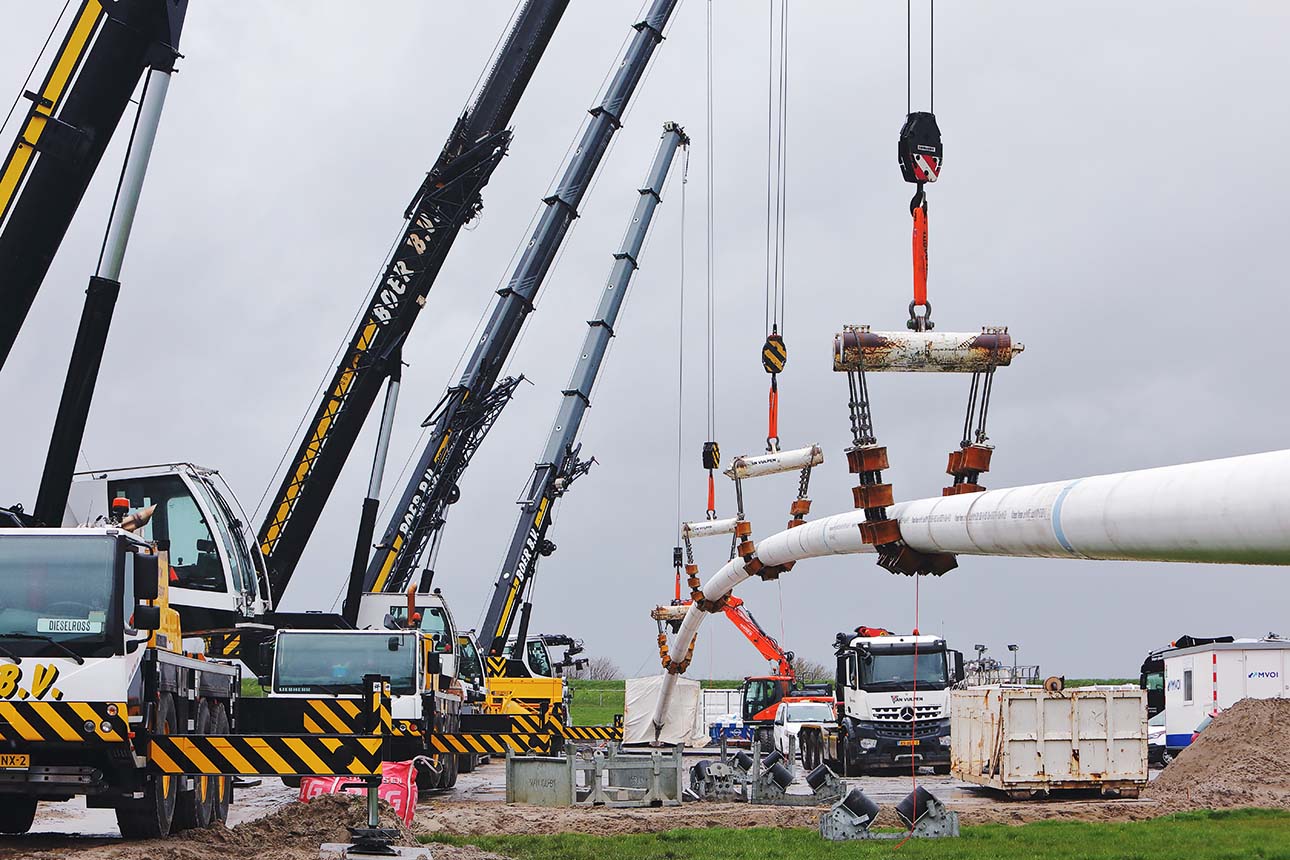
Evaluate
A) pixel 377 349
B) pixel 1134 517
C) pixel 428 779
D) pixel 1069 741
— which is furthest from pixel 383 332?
pixel 1134 517

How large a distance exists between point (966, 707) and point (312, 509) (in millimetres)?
11390

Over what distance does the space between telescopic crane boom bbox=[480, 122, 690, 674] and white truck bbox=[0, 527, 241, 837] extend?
26703 mm

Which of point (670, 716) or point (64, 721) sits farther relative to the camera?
point (670, 716)

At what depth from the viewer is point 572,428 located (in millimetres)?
46312

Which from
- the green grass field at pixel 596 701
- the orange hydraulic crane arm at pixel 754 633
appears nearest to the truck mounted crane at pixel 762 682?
the orange hydraulic crane arm at pixel 754 633

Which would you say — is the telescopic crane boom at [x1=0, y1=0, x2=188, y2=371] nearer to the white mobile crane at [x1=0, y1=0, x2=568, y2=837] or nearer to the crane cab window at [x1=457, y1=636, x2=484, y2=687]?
the white mobile crane at [x1=0, y1=0, x2=568, y2=837]

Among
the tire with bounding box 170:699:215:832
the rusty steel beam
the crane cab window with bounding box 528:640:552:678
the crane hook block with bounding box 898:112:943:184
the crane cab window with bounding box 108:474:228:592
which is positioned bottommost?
the tire with bounding box 170:699:215:832

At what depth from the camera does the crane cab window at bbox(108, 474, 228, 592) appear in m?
18.5

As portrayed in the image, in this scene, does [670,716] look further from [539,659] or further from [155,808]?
[155,808]

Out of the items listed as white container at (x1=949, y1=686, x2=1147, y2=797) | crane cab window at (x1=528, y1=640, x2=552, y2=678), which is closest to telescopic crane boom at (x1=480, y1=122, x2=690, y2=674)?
crane cab window at (x1=528, y1=640, x2=552, y2=678)

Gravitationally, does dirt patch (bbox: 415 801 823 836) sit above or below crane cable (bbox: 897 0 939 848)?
below

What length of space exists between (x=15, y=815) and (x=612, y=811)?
777 cm

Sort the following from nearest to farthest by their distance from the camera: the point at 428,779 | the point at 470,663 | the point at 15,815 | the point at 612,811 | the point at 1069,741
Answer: the point at 15,815 → the point at 612,811 → the point at 1069,741 → the point at 428,779 → the point at 470,663

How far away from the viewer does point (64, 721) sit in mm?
12977
